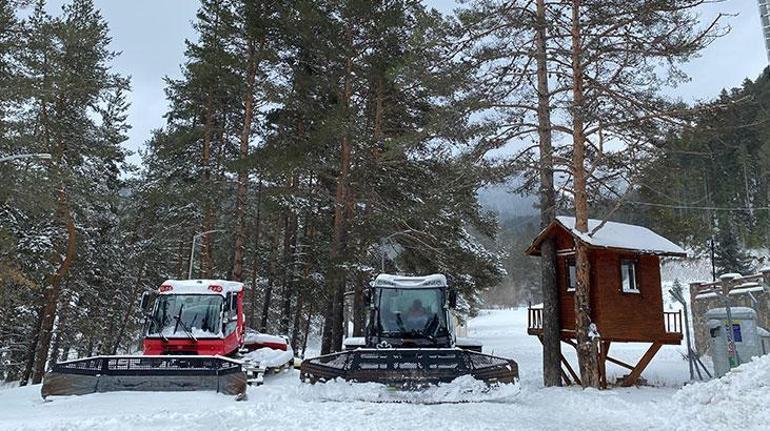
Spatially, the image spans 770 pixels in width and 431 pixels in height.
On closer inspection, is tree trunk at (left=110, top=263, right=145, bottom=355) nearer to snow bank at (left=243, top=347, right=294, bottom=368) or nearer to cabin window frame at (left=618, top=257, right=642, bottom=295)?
snow bank at (left=243, top=347, right=294, bottom=368)

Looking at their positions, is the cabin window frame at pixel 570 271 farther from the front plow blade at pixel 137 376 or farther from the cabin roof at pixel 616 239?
the front plow blade at pixel 137 376

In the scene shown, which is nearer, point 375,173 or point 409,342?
point 409,342

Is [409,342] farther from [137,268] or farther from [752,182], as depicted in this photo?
[752,182]

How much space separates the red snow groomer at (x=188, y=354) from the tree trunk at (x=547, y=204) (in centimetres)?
761

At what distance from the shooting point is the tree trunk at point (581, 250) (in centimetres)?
1384

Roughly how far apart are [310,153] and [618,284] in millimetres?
11258

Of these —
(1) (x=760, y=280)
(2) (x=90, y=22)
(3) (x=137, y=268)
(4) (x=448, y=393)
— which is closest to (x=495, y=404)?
(4) (x=448, y=393)

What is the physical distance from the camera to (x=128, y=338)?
115 ft

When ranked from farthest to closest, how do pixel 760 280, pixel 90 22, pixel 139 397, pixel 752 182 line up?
1. pixel 752 182
2. pixel 90 22
3. pixel 760 280
4. pixel 139 397

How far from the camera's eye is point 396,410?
29.7ft

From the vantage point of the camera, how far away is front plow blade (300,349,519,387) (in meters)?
10.3

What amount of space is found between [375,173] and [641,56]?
985 cm

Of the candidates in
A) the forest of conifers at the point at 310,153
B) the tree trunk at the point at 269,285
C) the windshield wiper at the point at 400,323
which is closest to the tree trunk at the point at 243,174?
the forest of conifers at the point at 310,153

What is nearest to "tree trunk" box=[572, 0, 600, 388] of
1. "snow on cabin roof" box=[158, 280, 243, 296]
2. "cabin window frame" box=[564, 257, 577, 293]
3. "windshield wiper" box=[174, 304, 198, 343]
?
"cabin window frame" box=[564, 257, 577, 293]
